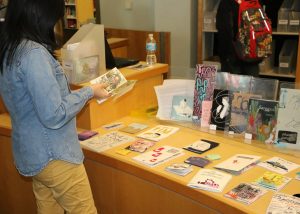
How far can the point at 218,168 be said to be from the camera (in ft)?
4.63

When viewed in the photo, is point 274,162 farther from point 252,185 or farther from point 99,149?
point 99,149

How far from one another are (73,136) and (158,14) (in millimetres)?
2685

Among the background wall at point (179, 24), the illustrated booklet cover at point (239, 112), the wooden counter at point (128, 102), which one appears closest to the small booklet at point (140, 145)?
the wooden counter at point (128, 102)

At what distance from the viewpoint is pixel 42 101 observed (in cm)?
115

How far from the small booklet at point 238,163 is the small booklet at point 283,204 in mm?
191

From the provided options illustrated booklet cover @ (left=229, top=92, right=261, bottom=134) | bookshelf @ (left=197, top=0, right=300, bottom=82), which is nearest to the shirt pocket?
illustrated booklet cover @ (left=229, top=92, right=261, bottom=134)

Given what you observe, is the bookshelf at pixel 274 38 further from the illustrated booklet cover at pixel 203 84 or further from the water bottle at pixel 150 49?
the illustrated booklet cover at pixel 203 84

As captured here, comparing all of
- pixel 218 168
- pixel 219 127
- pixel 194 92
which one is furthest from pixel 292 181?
pixel 194 92

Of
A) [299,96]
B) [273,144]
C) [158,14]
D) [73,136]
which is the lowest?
[273,144]

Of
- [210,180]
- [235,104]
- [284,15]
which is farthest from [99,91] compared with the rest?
[284,15]

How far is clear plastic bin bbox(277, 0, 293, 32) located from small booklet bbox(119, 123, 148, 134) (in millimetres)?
1922

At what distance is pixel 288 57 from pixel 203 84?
70.3 inches

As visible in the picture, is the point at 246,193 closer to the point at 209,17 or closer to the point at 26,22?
the point at 26,22

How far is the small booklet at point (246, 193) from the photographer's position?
121 centimetres
